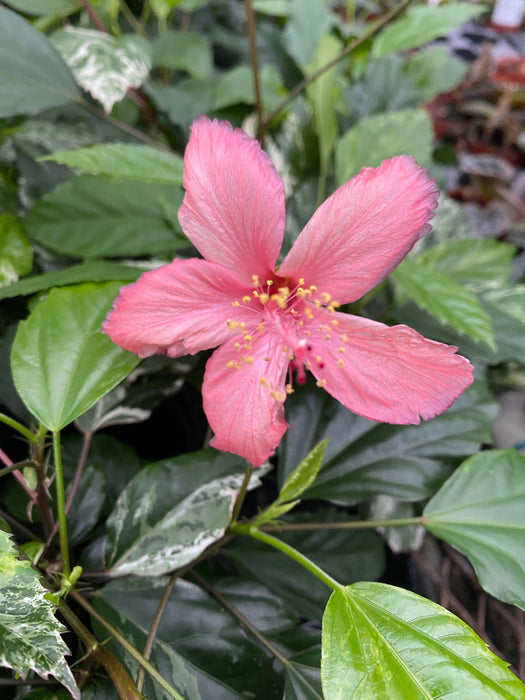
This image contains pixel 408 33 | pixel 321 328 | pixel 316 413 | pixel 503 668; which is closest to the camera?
pixel 503 668

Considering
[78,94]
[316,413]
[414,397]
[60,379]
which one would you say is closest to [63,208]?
[78,94]

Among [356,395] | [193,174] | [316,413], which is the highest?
[193,174]

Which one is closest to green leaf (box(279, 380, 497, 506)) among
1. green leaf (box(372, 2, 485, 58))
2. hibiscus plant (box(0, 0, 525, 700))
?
hibiscus plant (box(0, 0, 525, 700))

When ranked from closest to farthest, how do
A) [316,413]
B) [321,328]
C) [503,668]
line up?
[503,668], [321,328], [316,413]

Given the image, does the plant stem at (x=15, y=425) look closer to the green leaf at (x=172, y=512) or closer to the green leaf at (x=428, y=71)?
the green leaf at (x=172, y=512)

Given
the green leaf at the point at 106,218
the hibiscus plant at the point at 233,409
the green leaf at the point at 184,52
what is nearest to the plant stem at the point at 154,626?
the hibiscus plant at the point at 233,409

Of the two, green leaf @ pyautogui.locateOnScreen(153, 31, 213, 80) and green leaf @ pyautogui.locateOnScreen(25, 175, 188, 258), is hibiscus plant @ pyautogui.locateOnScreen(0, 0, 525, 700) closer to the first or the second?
green leaf @ pyautogui.locateOnScreen(25, 175, 188, 258)

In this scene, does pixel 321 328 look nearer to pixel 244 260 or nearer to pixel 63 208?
pixel 244 260
